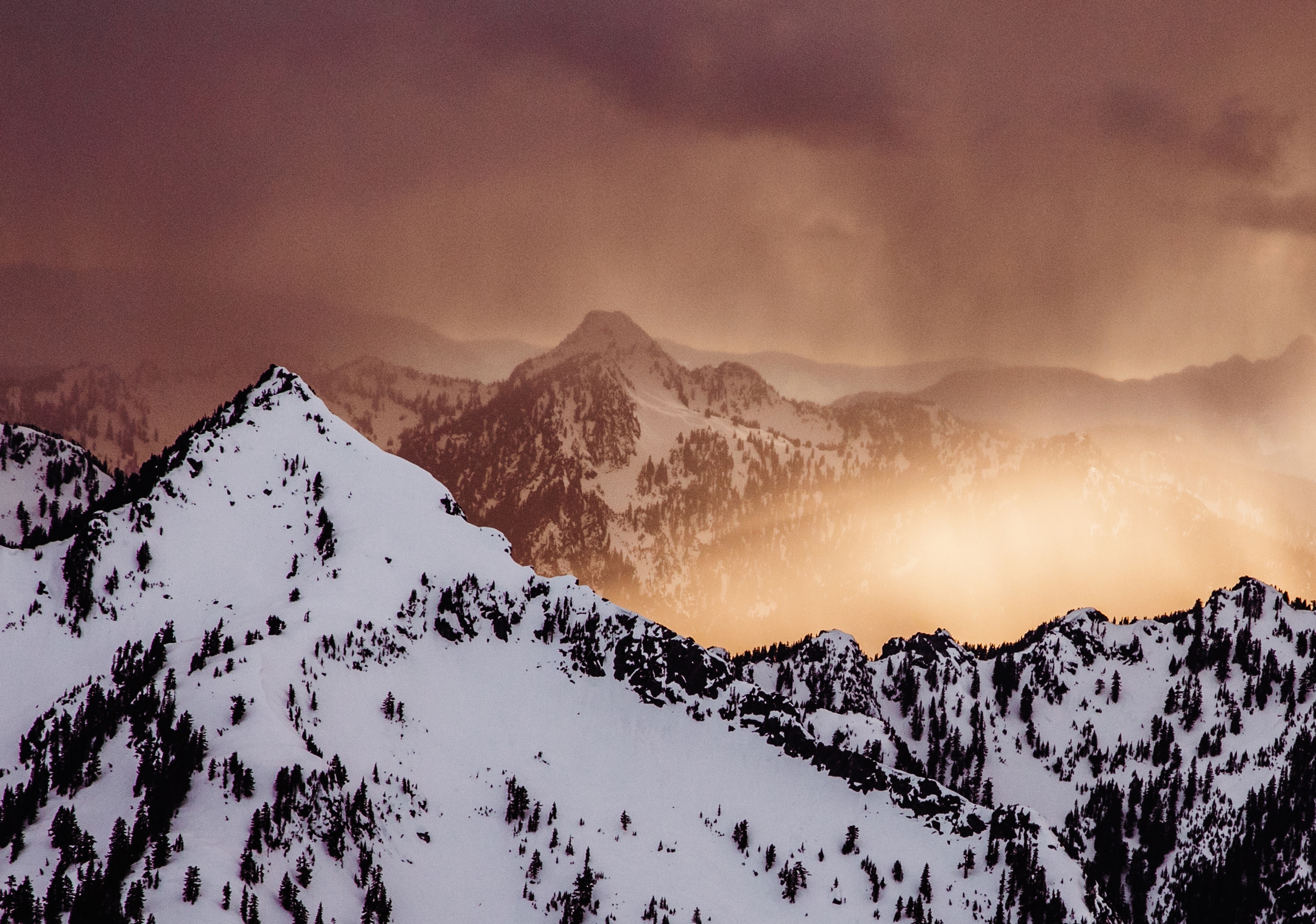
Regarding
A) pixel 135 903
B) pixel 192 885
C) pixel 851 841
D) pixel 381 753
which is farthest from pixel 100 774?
pixel 851 841

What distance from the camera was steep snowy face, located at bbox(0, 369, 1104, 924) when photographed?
370 feet

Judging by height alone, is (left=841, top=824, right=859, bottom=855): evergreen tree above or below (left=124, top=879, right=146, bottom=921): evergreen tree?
above

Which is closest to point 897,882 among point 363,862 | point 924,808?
point 924,808

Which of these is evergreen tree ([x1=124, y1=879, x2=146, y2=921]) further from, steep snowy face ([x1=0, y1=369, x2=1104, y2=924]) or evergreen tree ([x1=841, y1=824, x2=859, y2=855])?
evergreen tree ([x1=841, y1=824, x2=859, y2=855])

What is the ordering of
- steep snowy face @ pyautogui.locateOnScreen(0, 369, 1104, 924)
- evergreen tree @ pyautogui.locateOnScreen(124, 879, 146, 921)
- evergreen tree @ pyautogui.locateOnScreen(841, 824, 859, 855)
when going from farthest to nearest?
evergreen tree @ pyautogui.locateOnScreen(841, 824, 859, 855), steep snowy face @ pyautogui.locateOnScreen(0, 369, 1104, 924), evergreen tree @ pyautogui.locateOnScreen(124, 879, 146, 921)

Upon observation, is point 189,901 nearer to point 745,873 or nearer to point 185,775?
point 185,775

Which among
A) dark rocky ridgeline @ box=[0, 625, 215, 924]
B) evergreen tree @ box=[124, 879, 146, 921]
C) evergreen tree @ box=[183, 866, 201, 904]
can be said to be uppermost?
dark rocky ridgeline @ box=[0, 625, 215, 924]

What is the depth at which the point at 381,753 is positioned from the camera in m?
149

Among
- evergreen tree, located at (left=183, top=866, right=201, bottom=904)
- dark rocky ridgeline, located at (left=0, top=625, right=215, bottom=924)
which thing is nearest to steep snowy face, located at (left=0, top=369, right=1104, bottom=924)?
dark rocky ridgeline, located at (left=0, top=625, right=215, bottom=924)

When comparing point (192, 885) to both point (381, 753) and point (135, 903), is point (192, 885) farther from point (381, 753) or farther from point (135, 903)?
point (381, 753)

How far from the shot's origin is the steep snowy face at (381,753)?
370 feet

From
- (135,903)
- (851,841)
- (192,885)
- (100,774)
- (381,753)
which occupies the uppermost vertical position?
(381,753)

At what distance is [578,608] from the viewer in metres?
199

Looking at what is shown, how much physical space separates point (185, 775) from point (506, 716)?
226ft
